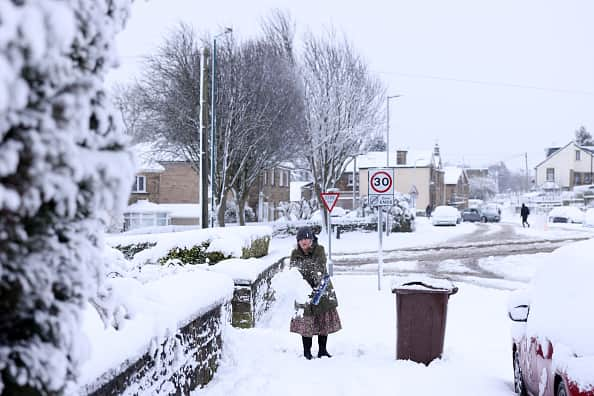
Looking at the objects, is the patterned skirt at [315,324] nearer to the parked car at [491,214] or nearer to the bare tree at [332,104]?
the bare tree at [332,104]

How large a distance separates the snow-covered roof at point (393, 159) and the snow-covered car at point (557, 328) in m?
62.1

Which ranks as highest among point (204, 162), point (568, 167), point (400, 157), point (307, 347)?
point (400, 157)

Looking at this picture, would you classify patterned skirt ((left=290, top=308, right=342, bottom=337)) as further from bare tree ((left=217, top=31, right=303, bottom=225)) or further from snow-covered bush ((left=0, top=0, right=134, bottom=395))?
bare tree ((left=217, top=31, right=303, bottom=225))

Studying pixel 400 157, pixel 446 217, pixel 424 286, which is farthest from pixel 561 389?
pixel 400 157

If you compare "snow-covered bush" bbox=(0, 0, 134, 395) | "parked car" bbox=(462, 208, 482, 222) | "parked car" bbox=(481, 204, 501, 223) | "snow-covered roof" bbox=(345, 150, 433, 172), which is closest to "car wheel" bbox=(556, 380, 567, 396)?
"snow-covered bush" bbox=(0, 0, 134, 395)

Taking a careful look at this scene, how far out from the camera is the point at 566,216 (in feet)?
165

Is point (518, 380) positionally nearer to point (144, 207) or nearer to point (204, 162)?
point (204, 162)

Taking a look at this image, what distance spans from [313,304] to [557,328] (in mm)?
3455

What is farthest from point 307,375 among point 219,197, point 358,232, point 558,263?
point 358,232

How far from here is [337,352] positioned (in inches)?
315

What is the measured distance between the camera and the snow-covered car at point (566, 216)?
49.4 metres

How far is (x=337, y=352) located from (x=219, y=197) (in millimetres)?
20986

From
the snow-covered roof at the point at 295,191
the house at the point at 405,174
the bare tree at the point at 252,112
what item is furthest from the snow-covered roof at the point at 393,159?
the bare tree at the point at 252,112

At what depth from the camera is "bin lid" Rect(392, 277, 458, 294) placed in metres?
7.17
